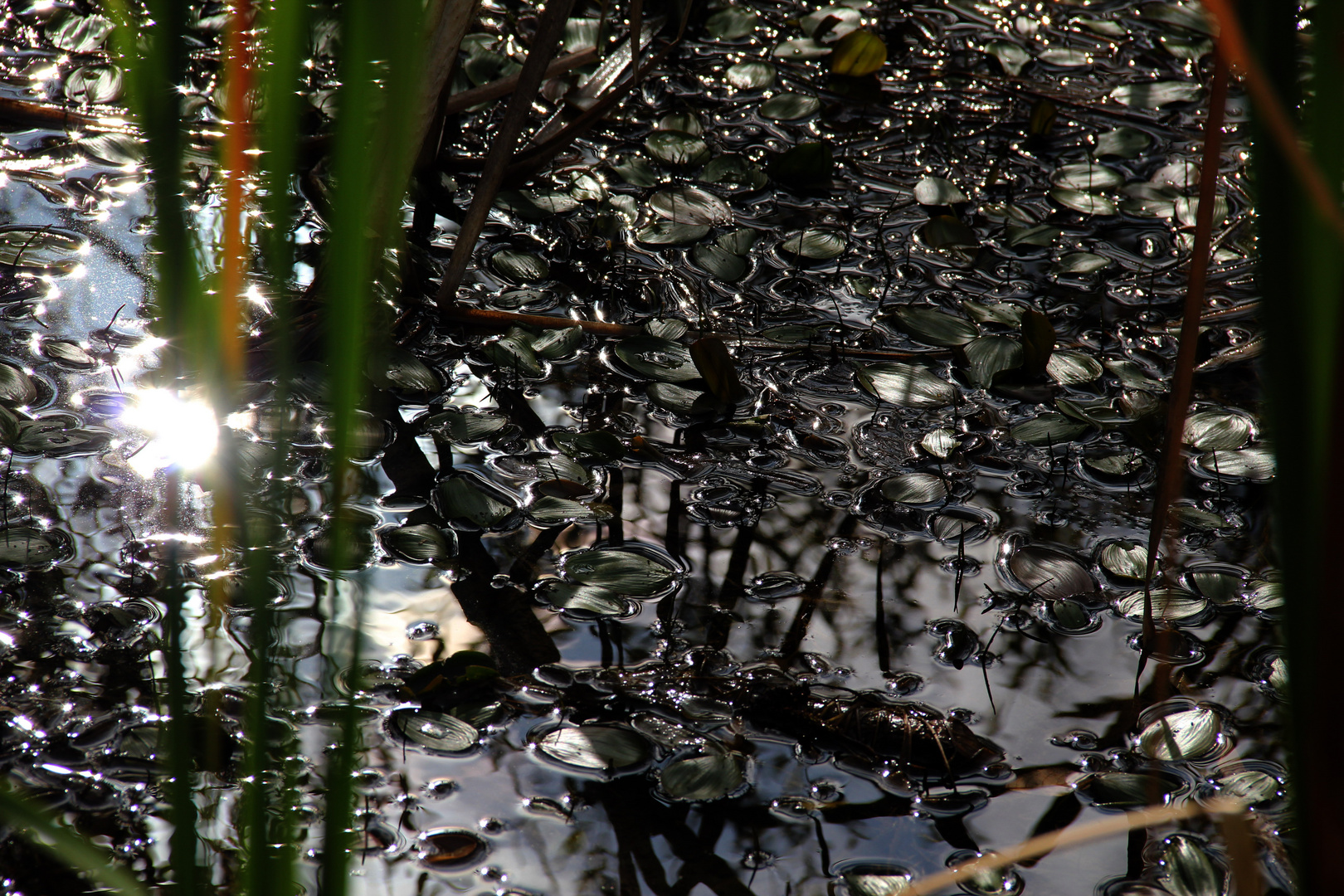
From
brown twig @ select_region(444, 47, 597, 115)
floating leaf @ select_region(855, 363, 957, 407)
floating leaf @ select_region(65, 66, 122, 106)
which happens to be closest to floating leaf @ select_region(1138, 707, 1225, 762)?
floating leaf @ select_region(855, 363, 957, 407)

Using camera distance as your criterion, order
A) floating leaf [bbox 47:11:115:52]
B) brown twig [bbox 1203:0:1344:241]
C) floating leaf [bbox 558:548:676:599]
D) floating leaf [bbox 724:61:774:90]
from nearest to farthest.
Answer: brown twig [bbox 1203:0:1344:241]
floating leaf [bbox 558:548:676:599]
floating leaf [bbox 47:11:115:52]
floating leaf [bbox 724:61:774:90]

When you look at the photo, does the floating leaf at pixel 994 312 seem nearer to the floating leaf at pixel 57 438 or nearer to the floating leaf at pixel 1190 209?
the floating leaf at pixel 1190 209

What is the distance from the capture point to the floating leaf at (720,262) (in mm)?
1536

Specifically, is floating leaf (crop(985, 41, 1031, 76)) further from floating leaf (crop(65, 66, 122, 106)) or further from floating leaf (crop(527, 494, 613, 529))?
floating leaf (crop(65, 66, 122, 106))

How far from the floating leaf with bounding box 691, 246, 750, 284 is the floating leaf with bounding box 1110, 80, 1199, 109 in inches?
37.7

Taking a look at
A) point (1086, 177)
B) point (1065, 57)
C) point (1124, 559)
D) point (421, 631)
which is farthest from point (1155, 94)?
point (421, 631)

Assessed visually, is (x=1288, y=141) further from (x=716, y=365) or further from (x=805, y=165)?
(x=805, y=165)

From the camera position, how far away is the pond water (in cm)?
86

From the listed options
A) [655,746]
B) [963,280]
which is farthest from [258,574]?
[963,280]

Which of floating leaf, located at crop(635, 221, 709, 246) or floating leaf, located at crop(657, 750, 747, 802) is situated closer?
floating leaf, located at crop(657, 750, 747, 802)

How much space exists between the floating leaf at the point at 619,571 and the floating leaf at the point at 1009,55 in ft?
4.77

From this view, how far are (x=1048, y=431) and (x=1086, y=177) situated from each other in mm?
Result: 698

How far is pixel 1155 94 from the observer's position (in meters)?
2.06

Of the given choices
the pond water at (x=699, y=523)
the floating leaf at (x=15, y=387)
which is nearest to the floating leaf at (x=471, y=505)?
the pond water at (x=699, y=523)
